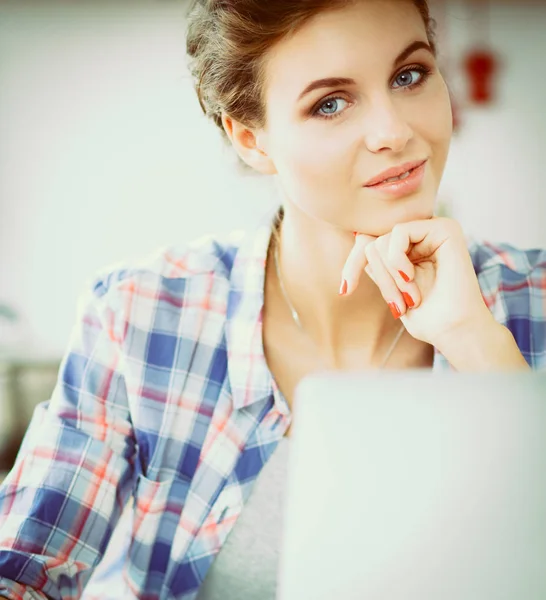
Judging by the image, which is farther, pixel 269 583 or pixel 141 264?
pixel 141 264

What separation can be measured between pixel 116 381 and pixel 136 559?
27cm

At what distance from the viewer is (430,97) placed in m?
1.01

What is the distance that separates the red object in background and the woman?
204cm

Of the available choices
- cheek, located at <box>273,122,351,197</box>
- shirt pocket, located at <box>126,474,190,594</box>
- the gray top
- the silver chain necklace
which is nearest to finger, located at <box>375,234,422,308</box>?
cheek, located at <box>273,122,351,197</box>

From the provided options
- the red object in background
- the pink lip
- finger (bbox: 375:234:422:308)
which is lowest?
finger (bbox: 375:234:422:308)

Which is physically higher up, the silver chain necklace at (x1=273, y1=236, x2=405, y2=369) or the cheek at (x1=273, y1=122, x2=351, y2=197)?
the cheek at (x1=273, y1=122, x2=351, y2=197)

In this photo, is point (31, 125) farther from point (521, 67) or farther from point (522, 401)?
point (522, 401)

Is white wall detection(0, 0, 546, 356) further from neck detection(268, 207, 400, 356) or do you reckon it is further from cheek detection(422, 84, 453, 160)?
cheek detection(422, 84, 453, 160)

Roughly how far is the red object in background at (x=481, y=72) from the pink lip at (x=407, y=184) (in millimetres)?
2283

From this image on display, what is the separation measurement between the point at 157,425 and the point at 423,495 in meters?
0.78

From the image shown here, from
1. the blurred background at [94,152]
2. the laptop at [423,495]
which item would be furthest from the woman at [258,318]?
the blurred background at [94,152]

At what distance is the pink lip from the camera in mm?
975

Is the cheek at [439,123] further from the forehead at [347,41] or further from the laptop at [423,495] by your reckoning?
the laptop at [423,495]

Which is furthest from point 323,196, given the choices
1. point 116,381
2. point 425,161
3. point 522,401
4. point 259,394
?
point 522,401
